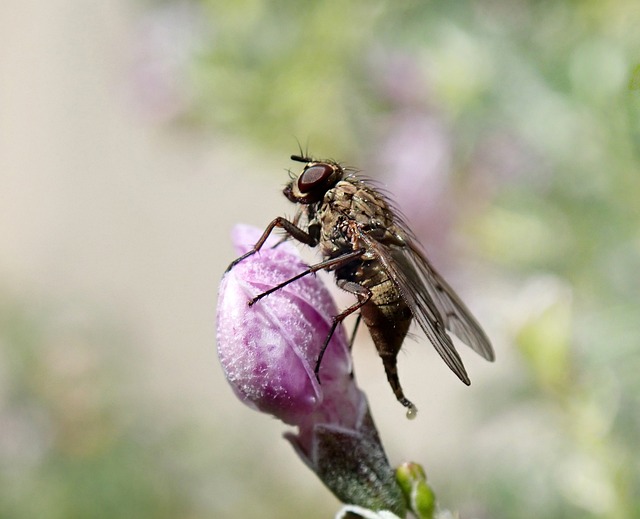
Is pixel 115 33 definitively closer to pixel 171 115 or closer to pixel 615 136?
pixel 171 115

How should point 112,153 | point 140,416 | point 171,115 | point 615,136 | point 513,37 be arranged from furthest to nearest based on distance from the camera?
point 112,153 → point 140,416 → point 171,115 → point 513,37 → point 615,136

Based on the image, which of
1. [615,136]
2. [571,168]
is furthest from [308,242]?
[571,168]

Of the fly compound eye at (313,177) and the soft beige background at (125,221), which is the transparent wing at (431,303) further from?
the soft beige background at (125,221)

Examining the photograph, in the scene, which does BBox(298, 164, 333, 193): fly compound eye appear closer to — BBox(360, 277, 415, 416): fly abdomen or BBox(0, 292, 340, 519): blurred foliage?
BBox(360, 277, 415, 416): fly abdomen

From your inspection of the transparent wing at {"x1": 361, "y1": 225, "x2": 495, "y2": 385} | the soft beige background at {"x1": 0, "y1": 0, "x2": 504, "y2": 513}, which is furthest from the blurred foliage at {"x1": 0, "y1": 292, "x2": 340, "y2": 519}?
the transparent wing at {"x1": 361, "y1": 225, "x2": 495, "y2": 385}

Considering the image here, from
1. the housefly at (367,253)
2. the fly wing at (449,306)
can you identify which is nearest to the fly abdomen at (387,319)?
the housefly at (367,253)

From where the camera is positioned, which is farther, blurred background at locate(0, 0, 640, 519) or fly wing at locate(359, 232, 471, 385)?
blurred background at locate(0, 0, 640, 519)
